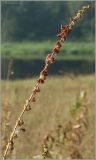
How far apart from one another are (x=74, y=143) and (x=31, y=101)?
1.85 meters

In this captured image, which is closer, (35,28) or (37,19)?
(37,19)

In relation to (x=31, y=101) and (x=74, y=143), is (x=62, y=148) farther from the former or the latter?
(x=31, y=101)

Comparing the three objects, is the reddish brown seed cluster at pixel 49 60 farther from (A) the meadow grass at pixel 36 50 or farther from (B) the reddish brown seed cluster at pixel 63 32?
(A) the meadow grass at pixel 36 50

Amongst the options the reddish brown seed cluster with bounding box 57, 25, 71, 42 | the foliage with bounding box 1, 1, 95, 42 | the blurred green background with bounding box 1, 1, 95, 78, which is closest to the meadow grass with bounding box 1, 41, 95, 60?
the blurred green background with bounding box 1, 1, 95, 78

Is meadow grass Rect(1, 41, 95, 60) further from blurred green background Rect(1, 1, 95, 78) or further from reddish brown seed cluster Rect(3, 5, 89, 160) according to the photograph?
reddish brown seed cluster Rect(3, 5, 89, 160)

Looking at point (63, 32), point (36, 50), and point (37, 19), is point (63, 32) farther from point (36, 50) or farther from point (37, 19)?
point (36, 50)

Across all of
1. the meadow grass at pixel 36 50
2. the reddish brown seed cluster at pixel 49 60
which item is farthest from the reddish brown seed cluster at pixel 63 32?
the meadow grass at pixel 36 50

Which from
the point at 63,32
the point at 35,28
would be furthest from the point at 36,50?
the point at 63,32

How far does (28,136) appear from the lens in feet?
12.9

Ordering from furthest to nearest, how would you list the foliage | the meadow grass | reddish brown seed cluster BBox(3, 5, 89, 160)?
the meadow grass, the foliage, reddish brown seed cluster BBox(3, 5, 89, 160)

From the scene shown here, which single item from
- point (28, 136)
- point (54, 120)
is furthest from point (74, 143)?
point (54, 120)

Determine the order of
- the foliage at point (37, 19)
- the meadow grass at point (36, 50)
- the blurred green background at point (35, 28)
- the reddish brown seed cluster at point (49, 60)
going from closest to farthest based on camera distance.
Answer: the reddish brown seed cluster at point (49, 60), the foliage at point (37, 19), the blurred green background at point (35, 28), the meadow grass at point (36, 50)

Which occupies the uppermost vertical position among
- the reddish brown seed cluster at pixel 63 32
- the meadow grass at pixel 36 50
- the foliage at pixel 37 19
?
the reddish brown seed cluster at pixel 63 32

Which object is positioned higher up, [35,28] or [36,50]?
[35,28]
